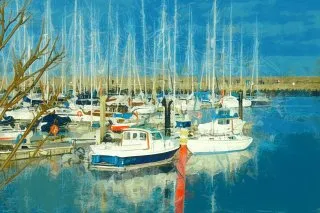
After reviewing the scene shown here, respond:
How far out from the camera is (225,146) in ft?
103

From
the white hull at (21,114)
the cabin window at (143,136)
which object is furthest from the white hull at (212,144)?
the white hull at (21,114)

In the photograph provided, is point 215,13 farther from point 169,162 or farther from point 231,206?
point 231,206

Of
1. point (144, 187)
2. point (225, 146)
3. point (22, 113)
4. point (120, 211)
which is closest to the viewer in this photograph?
point (120, 211)

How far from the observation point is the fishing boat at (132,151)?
25.6 meters

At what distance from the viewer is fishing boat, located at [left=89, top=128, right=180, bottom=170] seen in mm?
25594

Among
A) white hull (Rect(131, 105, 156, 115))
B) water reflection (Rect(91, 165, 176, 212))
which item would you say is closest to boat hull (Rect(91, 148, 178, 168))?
water reflection (Rect(91, 165, 176, 212))

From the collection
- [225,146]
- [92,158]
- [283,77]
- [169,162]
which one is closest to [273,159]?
[225,146]

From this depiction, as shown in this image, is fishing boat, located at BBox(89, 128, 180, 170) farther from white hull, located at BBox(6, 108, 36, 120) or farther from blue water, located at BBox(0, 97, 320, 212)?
white hull, located at BBox(6, 108, 36, 120)

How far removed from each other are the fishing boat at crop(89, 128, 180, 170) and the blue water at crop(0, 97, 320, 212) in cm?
43

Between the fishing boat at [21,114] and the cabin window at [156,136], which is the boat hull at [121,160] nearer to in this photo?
the cabin window at [156,136]

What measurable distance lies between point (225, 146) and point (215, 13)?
13.1 m

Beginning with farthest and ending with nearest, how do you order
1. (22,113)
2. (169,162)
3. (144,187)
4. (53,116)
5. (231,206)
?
(22,113) < (53,116) < (169,162) < (144,187) < (231,206)

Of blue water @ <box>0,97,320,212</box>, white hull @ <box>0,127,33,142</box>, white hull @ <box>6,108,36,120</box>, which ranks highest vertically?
white hull @ <box>6,108,36,120</box>

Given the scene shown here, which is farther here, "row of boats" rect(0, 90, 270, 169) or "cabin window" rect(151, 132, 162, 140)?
"cabin window" rect(151, 132, 162, 140)
